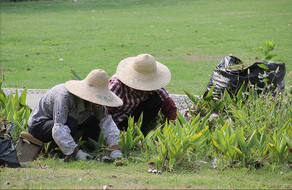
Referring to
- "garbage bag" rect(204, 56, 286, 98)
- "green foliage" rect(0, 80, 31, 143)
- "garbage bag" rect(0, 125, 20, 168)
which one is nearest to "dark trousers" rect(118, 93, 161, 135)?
"garbage bag" rect(204, 56, 286, 98)

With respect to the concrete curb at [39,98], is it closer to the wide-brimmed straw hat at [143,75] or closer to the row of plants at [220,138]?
the row of plants at [220,138]

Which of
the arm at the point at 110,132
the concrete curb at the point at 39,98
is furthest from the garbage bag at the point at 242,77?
the arm at the point at 110,132

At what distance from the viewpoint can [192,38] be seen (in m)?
12.9

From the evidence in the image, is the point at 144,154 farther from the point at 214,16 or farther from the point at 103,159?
the point at 214,16

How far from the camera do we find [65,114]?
3951 millimetres

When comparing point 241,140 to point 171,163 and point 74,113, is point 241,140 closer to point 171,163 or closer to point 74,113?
point 171,163

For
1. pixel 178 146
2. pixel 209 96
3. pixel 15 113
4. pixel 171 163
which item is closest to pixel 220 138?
pixel 178 146

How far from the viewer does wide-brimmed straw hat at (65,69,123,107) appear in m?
3.93

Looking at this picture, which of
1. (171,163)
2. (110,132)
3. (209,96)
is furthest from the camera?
(209,96)

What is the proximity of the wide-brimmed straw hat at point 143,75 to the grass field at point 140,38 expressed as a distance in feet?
4.61

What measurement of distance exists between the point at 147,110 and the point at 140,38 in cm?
839

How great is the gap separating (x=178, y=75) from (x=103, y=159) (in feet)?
15.8

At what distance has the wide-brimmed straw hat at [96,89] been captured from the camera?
3930 mm

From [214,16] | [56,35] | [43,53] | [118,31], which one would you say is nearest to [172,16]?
[214,16]
